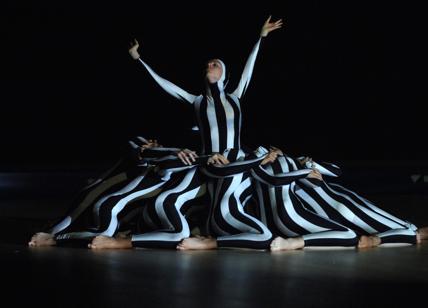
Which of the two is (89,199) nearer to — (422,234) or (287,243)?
(287,243)

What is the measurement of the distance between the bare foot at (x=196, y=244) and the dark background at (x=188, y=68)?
789cm

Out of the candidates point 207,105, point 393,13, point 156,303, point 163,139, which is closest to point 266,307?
point 156,303

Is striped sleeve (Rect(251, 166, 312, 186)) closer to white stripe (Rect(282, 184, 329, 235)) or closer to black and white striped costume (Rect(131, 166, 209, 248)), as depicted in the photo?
white stripe (Rect(282, 184, 329, 235))

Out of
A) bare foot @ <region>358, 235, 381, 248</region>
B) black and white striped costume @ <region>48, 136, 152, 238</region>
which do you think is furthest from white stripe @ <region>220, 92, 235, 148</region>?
bare foot @ <region>358, 235, 381, 248</region>

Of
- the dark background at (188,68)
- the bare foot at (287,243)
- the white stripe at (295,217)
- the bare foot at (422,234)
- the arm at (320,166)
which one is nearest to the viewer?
the bare foot at (287,243)

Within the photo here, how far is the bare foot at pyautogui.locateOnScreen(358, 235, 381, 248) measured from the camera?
731cm

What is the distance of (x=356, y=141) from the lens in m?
17.0

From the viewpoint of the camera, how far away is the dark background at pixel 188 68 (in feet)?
50.6

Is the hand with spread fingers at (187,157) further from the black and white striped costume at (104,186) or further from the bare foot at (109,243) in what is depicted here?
the bare foot at (109,243)

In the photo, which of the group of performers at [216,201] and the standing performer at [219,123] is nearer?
the group of performers at [216,201]

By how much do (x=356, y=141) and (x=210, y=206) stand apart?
971 centimetres

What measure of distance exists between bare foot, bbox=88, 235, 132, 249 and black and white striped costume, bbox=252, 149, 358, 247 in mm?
996

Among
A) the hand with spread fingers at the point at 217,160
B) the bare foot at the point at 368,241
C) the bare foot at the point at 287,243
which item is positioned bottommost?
the bare foot at the point at 287,243

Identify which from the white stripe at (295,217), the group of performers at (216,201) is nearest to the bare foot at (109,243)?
the group of performers at (216,201)
